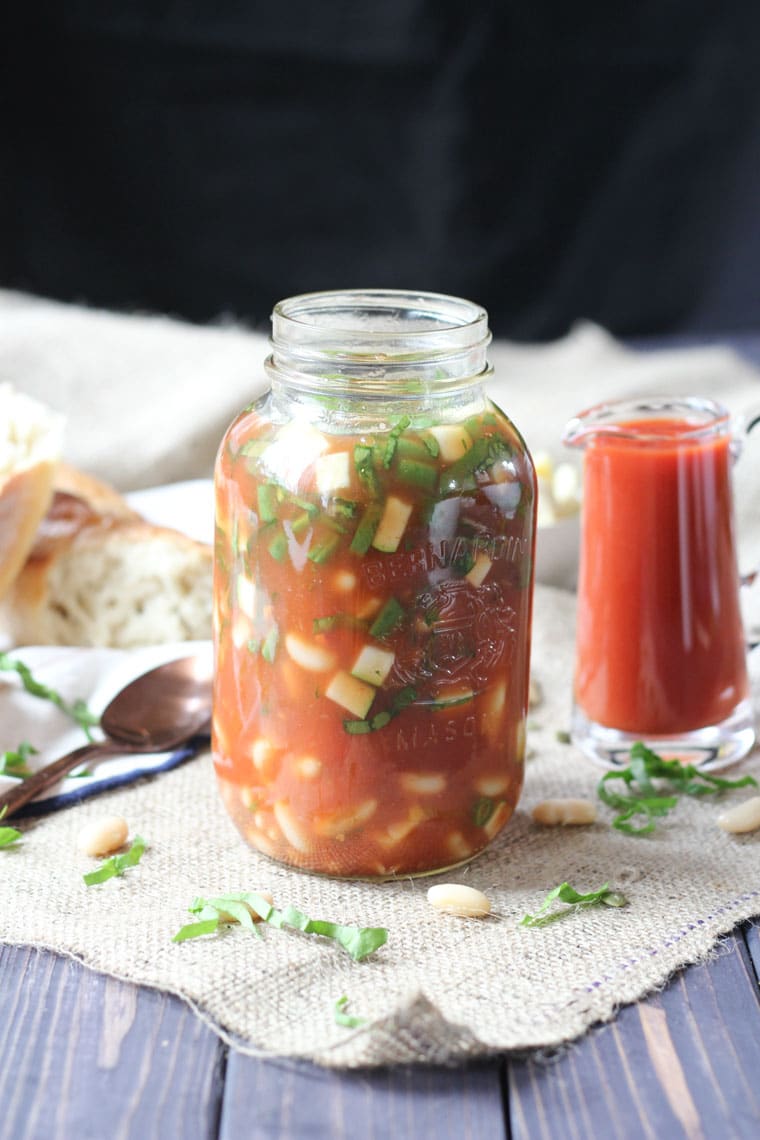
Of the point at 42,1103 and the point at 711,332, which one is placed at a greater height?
the point at 42,1103

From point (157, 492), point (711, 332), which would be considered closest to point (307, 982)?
point (157, 492)

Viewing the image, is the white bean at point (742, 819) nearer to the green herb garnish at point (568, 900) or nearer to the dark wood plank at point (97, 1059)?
the green herb garnish at point (568, 900)

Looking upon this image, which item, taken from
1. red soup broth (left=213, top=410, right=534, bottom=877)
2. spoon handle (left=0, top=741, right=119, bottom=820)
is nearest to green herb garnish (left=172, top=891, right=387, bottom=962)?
red soup broth (left=213, top=410, right=534, bottom=877)

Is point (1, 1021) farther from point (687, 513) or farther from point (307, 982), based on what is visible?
point (687, 513)

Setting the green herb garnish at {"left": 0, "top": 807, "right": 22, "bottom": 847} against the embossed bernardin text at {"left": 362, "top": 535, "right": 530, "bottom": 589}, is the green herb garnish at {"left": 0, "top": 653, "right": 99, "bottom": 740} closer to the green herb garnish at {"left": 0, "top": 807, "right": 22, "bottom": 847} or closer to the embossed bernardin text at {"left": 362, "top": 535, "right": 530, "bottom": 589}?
the green herb garnish at {"left": 0, "top": 807, "right": 22, "bottom": 847}

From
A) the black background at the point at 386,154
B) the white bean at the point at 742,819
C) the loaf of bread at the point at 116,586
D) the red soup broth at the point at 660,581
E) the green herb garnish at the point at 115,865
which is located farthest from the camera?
the black background at the point at 386,154

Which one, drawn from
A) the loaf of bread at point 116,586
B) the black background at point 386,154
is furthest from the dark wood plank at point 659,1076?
the black background at point 386,154

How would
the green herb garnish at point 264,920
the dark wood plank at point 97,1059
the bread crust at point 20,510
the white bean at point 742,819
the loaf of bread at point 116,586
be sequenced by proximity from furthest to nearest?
the loaf of bread at point 116,586, the bread crust at point 20,510, the white bean at point 742,819, the green herb garnish at point 264,920, the dark wood plank at point 97,1059
